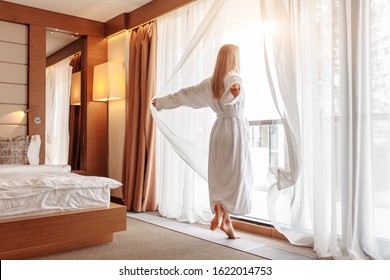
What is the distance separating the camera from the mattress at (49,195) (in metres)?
2.47

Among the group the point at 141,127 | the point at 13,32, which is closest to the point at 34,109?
the point at 13,32

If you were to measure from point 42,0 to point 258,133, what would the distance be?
3.02 m

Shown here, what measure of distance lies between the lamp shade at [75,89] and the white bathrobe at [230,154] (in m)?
2.53

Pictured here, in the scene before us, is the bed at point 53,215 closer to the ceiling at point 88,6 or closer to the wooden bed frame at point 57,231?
the wooden bed frame at point 57,231

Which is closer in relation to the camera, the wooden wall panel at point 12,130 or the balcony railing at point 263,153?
the balcony railing at point 263,153

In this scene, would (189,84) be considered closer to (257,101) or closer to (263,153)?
(257,101)

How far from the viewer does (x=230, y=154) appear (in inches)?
115

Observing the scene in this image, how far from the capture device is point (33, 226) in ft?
8.14

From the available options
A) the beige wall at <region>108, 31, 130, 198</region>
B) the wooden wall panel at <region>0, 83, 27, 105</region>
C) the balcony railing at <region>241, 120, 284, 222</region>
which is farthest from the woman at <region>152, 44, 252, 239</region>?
the wooden wall panel at <region>0, 83, 27, 105</region>

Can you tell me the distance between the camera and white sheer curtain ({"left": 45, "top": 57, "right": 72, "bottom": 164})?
472cm

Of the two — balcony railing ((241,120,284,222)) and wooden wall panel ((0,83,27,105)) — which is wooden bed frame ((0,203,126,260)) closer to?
balcony railing ((241,120,284,222))

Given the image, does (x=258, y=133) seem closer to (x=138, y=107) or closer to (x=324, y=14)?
(x=324, y=14)

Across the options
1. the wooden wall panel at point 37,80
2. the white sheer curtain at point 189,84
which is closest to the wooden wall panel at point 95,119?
the wooden wall panel at point 37,80

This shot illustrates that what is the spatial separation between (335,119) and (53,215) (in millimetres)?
2104
